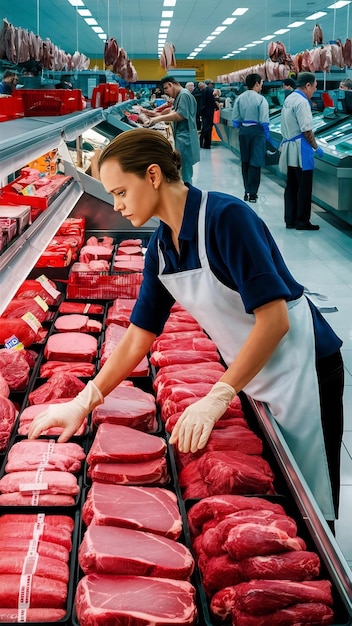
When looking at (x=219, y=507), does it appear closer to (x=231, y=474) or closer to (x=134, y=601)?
(x=231, y=474)

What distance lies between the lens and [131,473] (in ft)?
6.57

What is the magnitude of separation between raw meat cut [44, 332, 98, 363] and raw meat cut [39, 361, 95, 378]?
46mm

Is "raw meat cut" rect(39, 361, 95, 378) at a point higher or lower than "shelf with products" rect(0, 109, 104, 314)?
lower

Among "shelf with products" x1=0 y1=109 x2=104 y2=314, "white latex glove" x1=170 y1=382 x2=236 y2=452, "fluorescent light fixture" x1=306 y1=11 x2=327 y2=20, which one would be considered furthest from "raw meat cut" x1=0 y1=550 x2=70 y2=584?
"fluorescent light fixture" x1=306 y1=11 x2=327 y2=20

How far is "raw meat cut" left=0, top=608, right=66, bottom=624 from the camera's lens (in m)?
1.50

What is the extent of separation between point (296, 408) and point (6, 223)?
150 cm

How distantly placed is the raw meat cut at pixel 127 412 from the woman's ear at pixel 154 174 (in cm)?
82

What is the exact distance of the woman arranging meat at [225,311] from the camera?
187cm

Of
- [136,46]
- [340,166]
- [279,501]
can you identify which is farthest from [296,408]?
[136,46]

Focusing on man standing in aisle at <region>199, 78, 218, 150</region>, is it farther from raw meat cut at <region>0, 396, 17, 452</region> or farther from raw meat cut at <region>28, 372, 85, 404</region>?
raw meat cut at <region>0, 396, 17, 452</region>

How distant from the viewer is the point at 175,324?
3338 mm

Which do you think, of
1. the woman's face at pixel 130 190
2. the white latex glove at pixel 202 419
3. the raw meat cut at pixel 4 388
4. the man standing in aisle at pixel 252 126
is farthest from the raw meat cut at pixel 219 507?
the man standing in aisle at pixel 252 126

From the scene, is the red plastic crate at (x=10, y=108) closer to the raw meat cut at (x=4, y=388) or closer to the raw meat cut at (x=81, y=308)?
the raw meat cut at (x=81, y=308)

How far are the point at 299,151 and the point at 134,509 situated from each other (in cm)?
764
